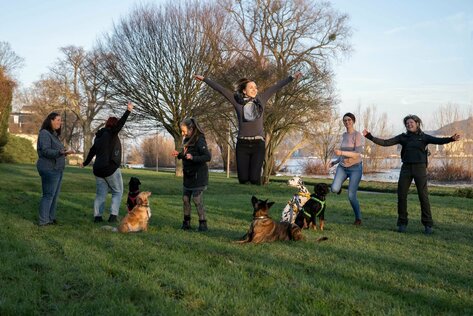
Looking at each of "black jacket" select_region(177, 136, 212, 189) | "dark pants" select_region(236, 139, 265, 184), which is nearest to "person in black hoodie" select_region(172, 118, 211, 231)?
"black jacket" select_region(177, 136, 212, 189)

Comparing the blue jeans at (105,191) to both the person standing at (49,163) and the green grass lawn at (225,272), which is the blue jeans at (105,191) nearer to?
the green grass lawn at (225,272)

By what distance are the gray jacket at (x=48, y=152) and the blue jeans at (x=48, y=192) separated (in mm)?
112

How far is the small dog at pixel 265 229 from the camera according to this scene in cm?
748

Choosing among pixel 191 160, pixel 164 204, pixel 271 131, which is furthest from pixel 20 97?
pixel 191 160

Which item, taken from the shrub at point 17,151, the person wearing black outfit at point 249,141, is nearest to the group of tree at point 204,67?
the shrub at point 17,151

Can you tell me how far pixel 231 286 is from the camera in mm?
4785

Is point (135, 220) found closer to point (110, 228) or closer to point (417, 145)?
point (110, 228)

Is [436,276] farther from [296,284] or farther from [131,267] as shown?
[131,267]

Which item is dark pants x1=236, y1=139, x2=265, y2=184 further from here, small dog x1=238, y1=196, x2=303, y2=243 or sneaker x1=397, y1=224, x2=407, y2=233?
sneaker x1=397, y1=224, x2=407, y2=233

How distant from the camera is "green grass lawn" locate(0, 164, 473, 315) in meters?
4.19

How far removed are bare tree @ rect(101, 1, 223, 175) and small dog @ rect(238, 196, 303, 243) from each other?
23100mm

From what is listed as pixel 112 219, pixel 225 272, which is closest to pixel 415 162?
pixel 225 272

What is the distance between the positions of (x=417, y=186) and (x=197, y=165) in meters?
4.30

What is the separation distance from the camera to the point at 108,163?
9508mm
